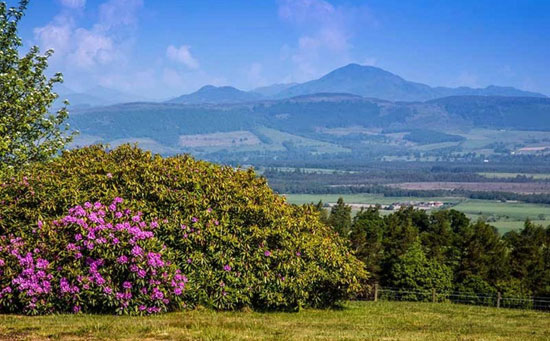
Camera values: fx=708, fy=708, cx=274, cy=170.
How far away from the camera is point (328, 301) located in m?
20.7

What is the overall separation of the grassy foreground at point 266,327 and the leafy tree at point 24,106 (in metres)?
8.78

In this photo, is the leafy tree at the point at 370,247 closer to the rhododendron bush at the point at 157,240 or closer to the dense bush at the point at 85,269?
the rhododendron bush at the point at 157,240

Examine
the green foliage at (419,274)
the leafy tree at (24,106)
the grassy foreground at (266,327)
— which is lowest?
the green foliage at (419,274)

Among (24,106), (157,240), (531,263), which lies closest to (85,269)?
(157,240)

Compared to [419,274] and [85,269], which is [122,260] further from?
[419,274]

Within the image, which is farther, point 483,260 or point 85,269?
point 483,260

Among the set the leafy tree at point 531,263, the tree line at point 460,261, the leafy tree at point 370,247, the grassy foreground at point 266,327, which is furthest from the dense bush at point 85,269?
the leafy tree at point 531,263

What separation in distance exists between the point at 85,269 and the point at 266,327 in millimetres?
4642

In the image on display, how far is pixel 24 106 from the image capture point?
23969 mm

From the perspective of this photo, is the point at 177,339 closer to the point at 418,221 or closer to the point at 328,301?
the point at 328,301

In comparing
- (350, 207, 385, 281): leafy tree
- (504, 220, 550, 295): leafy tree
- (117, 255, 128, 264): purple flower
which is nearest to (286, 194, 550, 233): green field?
(350, 207, 385, 281): leafy tree

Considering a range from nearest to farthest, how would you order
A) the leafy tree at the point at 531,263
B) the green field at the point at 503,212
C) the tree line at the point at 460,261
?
the tree line at the point at 460,261 → the leafy tree at the point at 531,263 → the green field at the point at 503,212

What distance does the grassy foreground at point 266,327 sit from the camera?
1331cm

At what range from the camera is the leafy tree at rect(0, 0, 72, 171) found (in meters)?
23.2
